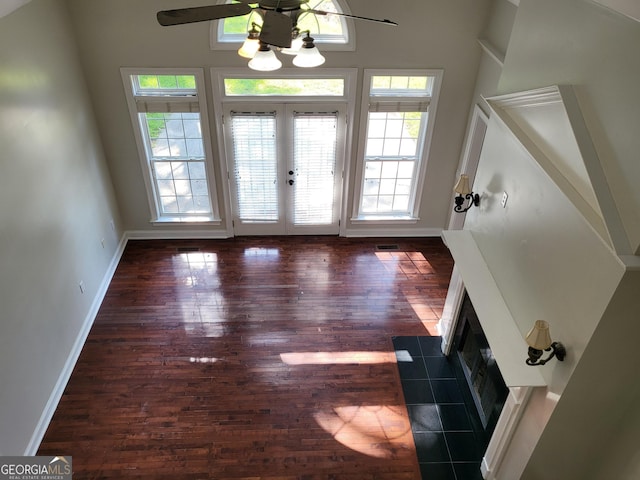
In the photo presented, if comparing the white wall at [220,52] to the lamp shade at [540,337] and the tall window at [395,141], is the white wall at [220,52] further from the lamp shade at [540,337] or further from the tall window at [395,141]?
the lamp shade at [540,337]

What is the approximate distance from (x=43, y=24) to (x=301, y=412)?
436 cm

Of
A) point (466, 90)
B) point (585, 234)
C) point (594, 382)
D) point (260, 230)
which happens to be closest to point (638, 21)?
point (585, 234)

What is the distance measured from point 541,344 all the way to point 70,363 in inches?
173

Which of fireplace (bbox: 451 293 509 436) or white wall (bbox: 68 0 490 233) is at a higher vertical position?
white wall (bbox: 68 0 490 233)

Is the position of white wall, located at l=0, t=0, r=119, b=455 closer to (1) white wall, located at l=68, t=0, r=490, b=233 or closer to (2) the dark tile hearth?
(1) white wall, located at l=68, t=0, r=490, b=233

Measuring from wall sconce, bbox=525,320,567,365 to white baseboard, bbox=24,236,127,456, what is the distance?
13.4 feet

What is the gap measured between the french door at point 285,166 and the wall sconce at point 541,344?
3963 mm

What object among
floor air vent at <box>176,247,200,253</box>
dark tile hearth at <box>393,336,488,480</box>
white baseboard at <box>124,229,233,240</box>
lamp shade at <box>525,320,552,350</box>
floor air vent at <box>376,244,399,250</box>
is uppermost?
lamp shade at <box>525,320,552,350</box>

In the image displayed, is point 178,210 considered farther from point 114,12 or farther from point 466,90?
point 466,90

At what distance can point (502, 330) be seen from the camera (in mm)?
3547

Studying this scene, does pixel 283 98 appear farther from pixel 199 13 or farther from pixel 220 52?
pixel 199 13

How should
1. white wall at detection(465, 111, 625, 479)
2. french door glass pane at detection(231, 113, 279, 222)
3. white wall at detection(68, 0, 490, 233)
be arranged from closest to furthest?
white wall at detection(465, 111, 625, 479)
white wall at detection(68, 0, 490, 233)
french door glass pane at detection(231, 113, 279, 222)

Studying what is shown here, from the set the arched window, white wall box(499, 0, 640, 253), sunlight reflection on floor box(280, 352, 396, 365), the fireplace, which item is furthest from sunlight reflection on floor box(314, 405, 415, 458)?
the arched window

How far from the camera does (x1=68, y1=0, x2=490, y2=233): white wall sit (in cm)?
538
